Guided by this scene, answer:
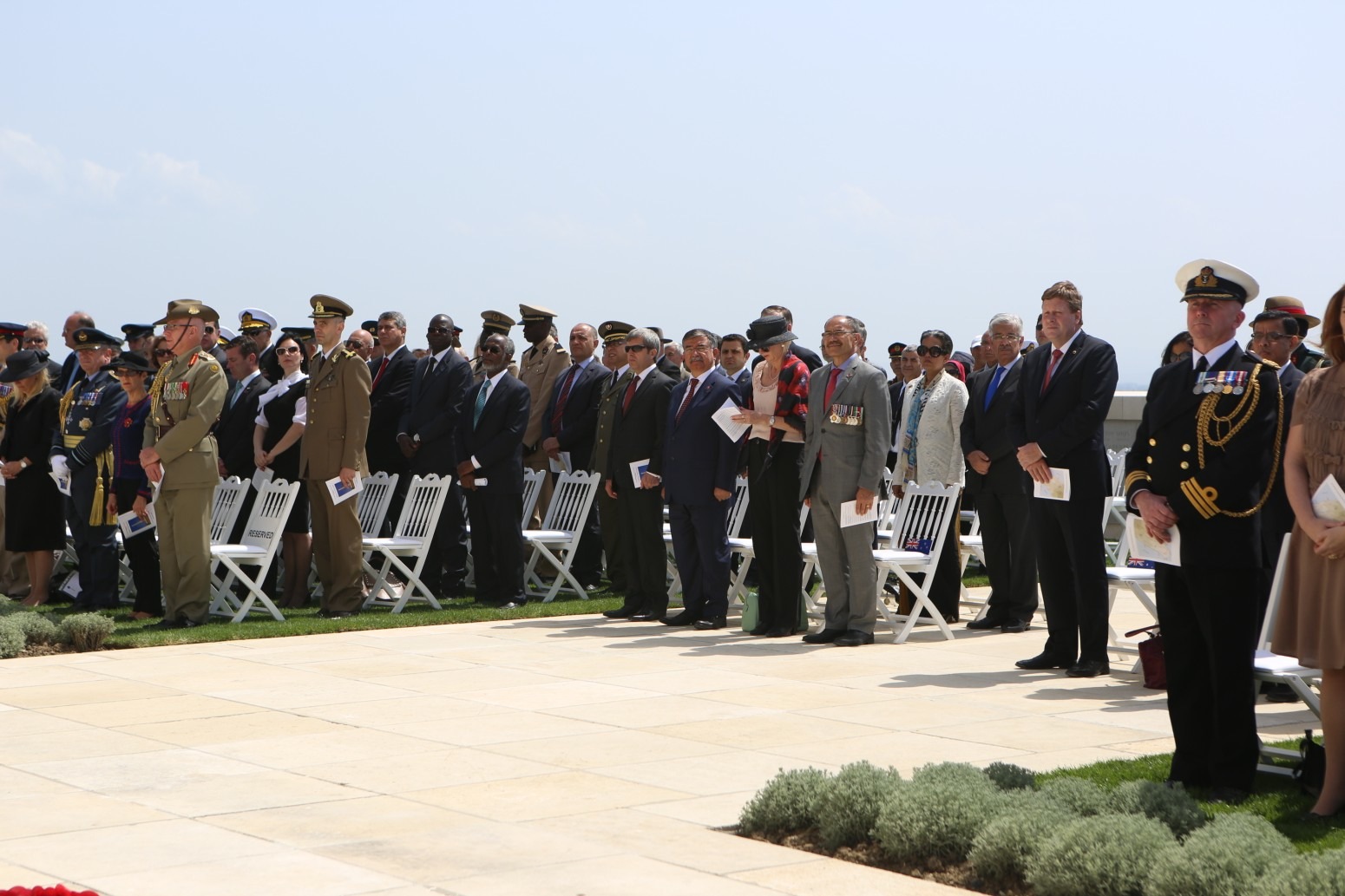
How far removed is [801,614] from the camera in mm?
11977

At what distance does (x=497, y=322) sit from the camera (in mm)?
15344

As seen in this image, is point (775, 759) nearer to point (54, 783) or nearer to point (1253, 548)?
point (1253, 548)

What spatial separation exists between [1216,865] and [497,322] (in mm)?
11255

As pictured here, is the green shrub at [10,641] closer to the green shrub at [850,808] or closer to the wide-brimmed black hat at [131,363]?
the wide-brimmed black hat at [131,363]

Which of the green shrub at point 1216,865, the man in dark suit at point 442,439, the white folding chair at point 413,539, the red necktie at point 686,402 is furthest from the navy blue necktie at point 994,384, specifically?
the green shrub at point 1216,865

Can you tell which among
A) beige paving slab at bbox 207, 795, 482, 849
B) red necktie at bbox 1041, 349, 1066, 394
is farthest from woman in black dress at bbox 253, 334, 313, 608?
beige paving slab at bbox 207, 795, 482, 849

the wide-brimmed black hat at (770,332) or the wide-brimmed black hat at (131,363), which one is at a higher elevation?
the wide-brimmed black hat at (770,332)

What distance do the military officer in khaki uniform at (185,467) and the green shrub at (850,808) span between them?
741 centimetres

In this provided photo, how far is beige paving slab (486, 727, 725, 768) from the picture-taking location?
730 cm

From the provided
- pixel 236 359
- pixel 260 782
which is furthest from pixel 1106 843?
pixel 236 359

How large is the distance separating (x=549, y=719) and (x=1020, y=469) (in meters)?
4.79

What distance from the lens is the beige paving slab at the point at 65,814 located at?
5.94 m

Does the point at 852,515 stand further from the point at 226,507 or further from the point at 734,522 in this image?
the point at 226,507

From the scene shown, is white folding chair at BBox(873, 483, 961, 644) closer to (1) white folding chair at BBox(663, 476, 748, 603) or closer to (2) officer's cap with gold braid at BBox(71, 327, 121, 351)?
(1) white folding chair at BBox(663, 476, 748, 603)
